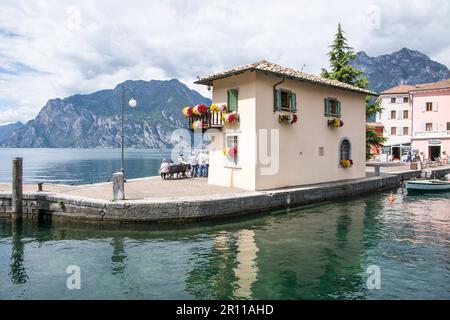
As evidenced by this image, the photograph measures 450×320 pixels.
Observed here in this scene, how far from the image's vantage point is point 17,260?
936cm

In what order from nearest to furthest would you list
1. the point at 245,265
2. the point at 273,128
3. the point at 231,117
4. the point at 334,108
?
the point at 245,265 < the point at 231,117 < the point at 273,128 < the point at 334,108

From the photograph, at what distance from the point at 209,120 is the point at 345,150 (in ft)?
31.1

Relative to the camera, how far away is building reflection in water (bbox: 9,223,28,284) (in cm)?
811

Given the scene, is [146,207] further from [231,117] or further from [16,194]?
[231,117]

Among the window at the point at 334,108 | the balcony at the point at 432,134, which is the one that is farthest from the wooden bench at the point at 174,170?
the balcony at the point at 432,134

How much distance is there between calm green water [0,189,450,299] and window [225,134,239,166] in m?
4.21

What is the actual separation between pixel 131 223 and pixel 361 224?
29.1ft

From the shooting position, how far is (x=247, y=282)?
771 cm

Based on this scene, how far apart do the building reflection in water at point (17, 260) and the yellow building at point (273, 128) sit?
31.5 feet

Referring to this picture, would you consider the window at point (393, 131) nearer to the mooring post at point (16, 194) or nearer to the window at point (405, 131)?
the window at point (405, 131)

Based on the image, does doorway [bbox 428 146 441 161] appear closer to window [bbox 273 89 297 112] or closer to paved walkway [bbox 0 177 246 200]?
window [bbox 273 89 297 112]

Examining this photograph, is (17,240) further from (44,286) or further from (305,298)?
(305,298)

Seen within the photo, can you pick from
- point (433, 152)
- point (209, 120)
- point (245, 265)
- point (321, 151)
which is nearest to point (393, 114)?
point (433, 152)
